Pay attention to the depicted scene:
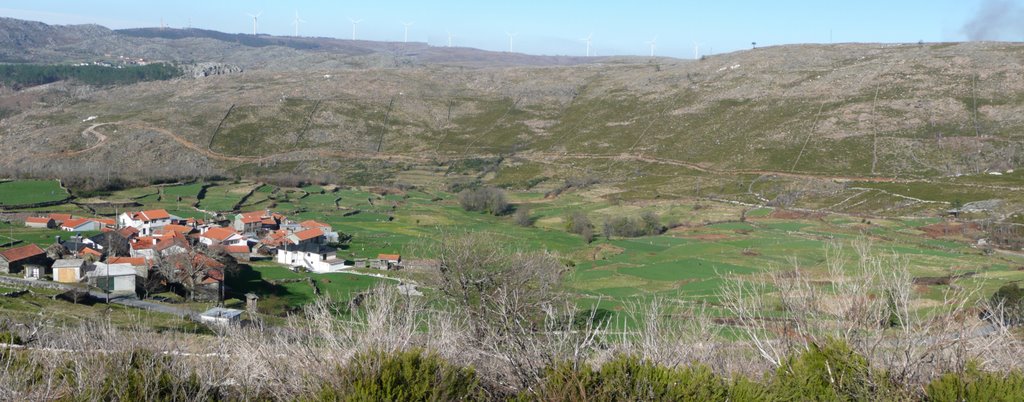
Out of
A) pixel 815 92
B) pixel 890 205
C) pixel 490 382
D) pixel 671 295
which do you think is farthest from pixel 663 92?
pixel 490 382

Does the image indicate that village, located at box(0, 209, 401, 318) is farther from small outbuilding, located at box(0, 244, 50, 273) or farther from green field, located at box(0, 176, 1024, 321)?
green field, located at box(0, 176, 1024, 321)

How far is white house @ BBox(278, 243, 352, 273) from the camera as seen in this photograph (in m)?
56.0

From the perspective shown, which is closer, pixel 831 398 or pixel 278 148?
pixel 831 398

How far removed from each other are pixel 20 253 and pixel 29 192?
40.7 meters

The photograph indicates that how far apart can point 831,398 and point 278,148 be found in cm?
11764

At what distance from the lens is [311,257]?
186ft

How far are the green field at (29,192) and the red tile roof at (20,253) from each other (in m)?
31.1

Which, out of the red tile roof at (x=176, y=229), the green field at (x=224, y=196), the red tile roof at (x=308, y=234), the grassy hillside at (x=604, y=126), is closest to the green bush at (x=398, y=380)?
the red tile roof at (x=308, y=234)

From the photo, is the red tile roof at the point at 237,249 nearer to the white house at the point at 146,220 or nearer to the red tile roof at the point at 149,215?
the white house at the point at 146,220

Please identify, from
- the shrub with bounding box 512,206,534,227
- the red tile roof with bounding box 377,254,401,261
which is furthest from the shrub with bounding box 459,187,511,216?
the red tile roof with bounding box 377,254,401,261

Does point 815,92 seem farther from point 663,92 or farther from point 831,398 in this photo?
point 831,398

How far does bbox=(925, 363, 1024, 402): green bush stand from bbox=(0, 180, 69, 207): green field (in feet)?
267

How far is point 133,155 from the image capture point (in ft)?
381

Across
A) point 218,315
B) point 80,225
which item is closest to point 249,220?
point 80,225
